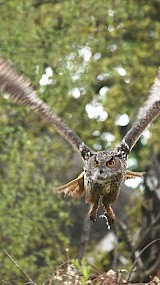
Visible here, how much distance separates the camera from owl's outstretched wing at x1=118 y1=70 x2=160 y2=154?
18.0 feet

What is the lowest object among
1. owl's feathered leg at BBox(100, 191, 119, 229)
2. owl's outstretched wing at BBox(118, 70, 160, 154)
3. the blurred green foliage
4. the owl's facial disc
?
owl's feathered leg at BBox(100, 191, 119, 229)

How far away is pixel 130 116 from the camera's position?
10.8m

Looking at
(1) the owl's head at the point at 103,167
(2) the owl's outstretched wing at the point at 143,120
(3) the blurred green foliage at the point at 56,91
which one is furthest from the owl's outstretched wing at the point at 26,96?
(3) the blurred green foliage at the point at 56,91

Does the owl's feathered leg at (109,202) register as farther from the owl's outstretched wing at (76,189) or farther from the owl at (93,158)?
the owl's outstretched wing at (76,189)

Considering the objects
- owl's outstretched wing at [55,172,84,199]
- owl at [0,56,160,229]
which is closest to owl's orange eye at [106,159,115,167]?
owl at [0,56,160,229]

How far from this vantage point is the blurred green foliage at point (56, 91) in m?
9.48

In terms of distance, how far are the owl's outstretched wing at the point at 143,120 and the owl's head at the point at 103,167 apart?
254mm

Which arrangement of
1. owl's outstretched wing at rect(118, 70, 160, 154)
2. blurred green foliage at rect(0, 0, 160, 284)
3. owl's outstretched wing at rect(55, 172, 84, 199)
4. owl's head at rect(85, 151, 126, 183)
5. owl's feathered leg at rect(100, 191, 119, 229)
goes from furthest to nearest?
blurred green foliage at rect(0, 0, 160, 284) < owl's outstretched wing at rect(55, 172, 84, 199) < owl's outstretched wing at rect(118, 70, 160, 154) < owl's feathered leg at rect(100, 191, 119, 229) < owl's head at rect(85, 151, 126, 183)

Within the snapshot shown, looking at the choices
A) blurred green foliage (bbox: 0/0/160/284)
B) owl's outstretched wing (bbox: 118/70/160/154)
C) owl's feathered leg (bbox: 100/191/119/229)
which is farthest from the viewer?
blurred green foliage (bbox: 0/0/160/284)

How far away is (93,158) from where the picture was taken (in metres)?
5.18

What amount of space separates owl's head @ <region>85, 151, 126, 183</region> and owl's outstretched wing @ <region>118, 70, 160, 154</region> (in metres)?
0.25

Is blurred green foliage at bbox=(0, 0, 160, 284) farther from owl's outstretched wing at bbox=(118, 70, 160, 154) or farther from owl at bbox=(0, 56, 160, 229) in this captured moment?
owl at bbox=(0, 56, 160, 229)

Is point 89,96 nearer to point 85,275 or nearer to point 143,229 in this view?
point 143,229

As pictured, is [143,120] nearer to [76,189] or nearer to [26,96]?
[76,189]
